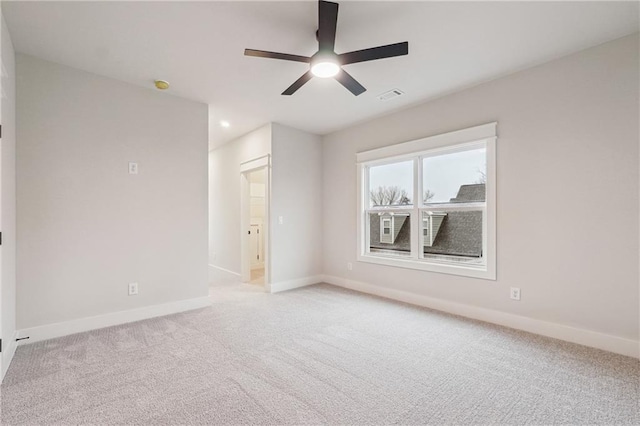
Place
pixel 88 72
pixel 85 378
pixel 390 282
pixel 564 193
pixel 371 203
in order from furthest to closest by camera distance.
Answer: pixel 371 203 → pixel 390 282 → pixel 88 72 → pixel 564 193 → pixel 85 378

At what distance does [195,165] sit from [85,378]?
2433 mm

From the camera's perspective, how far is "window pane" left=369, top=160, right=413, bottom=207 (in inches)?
163

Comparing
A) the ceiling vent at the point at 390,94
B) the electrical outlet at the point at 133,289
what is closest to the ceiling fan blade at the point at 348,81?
the ceiling vent at the point at 390,94

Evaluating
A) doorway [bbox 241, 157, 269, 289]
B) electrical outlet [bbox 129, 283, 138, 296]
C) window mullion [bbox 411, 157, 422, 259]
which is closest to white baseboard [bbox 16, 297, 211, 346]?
electrical outlet [bbox 129, 283, 138, 296]

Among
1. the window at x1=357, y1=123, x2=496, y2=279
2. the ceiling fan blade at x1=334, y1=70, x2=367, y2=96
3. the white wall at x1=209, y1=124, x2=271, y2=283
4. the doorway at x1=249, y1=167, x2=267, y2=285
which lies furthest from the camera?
the doorway at x1=249, y1=167, x2=267, y2=285

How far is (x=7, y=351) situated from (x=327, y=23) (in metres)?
3.39

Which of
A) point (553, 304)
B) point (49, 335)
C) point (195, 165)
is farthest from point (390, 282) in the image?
point (49, 335)

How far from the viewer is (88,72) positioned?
304 centimetres

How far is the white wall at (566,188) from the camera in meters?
2.46

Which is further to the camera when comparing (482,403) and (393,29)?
(393,29)

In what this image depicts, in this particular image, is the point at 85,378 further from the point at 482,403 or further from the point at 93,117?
the point at 482,403

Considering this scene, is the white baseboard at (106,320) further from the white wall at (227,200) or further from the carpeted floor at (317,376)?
the white wall at (227,200)

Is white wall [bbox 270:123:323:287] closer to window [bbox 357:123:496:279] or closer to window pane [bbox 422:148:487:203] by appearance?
window [bbox 357:123:496:279]

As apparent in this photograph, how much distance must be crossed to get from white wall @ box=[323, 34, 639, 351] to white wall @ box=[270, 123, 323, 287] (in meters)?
2.20
